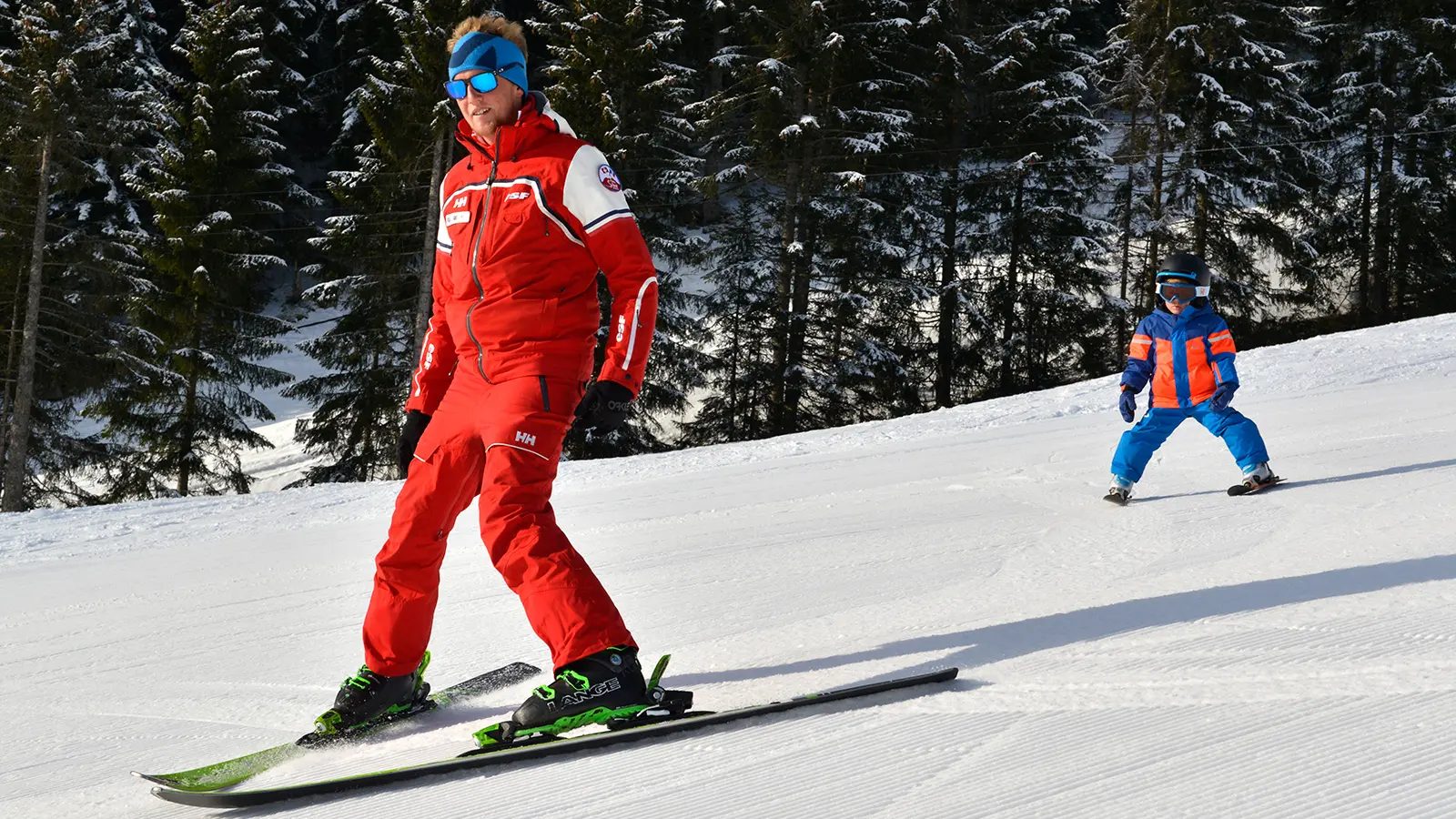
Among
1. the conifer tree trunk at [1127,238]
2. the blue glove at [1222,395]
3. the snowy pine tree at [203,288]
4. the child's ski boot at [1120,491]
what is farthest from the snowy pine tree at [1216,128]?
the child's ski boot at [1120,491]

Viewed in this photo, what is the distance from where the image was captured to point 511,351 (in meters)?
3.02

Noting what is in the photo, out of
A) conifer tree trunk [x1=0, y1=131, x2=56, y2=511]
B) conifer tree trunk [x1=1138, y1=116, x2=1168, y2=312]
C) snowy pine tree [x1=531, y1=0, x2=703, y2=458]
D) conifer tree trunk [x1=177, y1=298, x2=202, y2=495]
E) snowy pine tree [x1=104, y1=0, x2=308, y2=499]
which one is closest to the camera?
conifer tree trunk [x1=0, y1=131, x2=56, y2=511]

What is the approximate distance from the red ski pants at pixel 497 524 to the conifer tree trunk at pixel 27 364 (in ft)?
63.4

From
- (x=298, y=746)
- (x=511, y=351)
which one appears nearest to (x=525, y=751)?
(x=298, y=746)

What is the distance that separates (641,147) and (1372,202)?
18.2 m

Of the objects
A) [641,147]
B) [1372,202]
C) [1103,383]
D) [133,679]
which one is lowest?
[133,679]

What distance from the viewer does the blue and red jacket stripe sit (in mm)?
5926

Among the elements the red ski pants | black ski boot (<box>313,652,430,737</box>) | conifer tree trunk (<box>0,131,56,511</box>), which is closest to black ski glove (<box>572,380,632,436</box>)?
the red ski pants

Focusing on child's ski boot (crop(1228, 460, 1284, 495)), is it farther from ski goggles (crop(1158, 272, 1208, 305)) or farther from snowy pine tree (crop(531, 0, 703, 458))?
snowy pine tree (crop(531, 0, 703, 458))

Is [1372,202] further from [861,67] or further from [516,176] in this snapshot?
[516,176]

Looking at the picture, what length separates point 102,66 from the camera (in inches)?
796

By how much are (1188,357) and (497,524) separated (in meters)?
4.44

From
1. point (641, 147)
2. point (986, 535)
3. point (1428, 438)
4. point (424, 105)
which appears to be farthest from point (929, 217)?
point (986, 535)

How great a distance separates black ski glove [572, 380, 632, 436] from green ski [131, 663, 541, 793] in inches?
39.0
